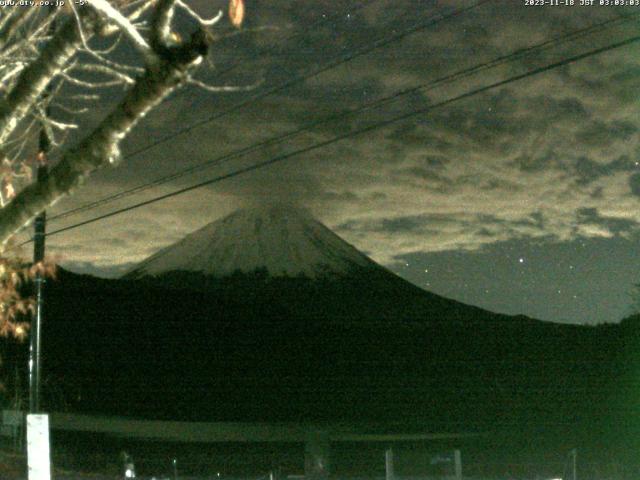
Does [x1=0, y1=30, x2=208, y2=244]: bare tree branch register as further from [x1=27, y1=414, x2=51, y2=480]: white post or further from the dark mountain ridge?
the dark mountain ridge

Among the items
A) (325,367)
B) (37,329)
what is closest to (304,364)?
(325,367)

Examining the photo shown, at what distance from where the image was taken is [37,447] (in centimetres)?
1264

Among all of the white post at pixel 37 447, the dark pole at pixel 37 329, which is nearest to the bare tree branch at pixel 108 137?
the white post at pixel 37 447

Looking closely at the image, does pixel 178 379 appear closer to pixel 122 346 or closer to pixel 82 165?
pixel 122 346

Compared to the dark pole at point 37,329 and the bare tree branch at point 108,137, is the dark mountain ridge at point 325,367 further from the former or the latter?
the bare tree branch at point 108,137

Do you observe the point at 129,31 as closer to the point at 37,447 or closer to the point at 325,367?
the point at 37,447

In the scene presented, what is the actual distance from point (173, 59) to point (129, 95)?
0.35 m

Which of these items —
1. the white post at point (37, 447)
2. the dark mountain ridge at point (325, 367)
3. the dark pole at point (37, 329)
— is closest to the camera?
the white post at point (37, 447)

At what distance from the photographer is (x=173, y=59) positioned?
4.71m

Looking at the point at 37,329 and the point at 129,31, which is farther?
the point at 37,329

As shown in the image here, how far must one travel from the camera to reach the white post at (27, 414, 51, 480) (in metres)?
12.6

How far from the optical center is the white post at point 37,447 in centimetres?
1258

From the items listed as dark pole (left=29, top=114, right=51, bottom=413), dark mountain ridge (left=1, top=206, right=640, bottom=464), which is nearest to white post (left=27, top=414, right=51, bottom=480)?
dark pole (left=29, top=114, right=51, bottom=413)

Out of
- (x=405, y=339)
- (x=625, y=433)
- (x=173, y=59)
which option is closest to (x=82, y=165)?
(x=173, y=59)
